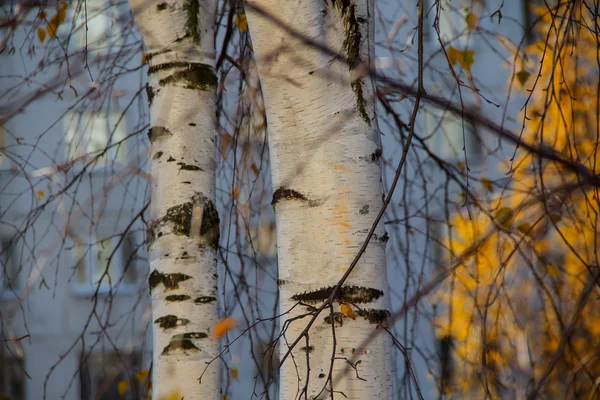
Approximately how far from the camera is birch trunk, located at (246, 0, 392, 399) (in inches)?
46.1

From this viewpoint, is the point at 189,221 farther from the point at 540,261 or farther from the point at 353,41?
the point at 540,261

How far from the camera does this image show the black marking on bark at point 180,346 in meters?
1.83

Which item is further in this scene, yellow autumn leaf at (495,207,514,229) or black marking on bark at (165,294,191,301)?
black marking on bark at (165,294,191,301)

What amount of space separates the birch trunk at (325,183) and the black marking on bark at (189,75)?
691 mm

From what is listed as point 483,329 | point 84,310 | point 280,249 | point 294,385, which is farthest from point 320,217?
point 84,310

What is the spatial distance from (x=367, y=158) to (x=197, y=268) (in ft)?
2.67

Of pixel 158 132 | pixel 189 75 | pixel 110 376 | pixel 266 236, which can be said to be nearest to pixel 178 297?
pixel 158 132

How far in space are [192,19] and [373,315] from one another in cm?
117

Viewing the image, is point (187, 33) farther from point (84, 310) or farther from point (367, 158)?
point (84, 310)

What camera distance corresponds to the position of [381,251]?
3.99 ft

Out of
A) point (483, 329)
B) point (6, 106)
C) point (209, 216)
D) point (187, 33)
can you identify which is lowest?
point (483, 329)

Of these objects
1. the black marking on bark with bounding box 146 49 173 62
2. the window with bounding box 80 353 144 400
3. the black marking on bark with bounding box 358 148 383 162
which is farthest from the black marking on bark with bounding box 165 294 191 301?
the black marking on bark with bounding box 358 148 383 162

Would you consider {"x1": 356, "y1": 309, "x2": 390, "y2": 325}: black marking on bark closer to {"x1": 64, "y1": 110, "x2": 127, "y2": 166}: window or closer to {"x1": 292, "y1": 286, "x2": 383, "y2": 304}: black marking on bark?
{"x1": 292, "y1": 286, "x2": 383, "y2": 304}: black marking on bark

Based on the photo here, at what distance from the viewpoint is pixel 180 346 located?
1.83 meters
